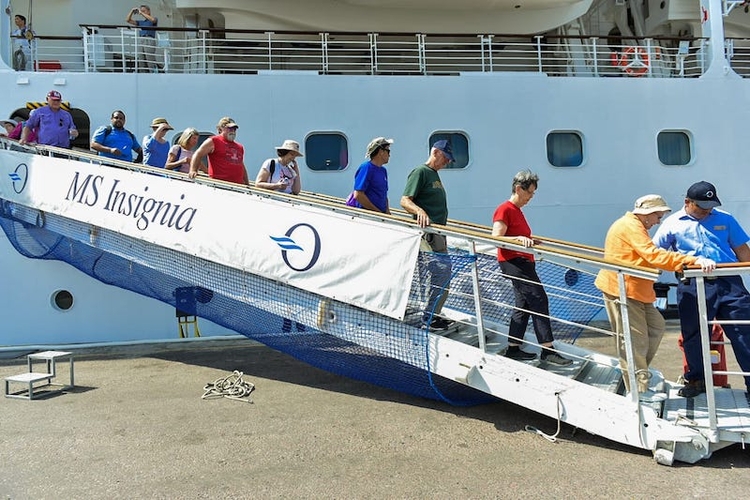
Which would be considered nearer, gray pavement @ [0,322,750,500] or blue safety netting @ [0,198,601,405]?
gray pavement @ [0,322,750,500]

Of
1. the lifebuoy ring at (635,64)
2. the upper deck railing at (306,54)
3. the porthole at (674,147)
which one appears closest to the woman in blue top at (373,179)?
the upper deck railing at (306,54)

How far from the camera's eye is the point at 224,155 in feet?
19.0

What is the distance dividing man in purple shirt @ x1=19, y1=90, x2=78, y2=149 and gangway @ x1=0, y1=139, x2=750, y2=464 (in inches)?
12.6

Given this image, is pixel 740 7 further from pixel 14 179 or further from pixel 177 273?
pixel 14 179

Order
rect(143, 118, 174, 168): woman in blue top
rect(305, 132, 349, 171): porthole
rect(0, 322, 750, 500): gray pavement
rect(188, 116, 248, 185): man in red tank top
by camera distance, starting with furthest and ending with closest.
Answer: rect(305, 132, 349, 171): porthole → rect(143, 118, 174, 168): woman in blue top → rect(188, 116, 248, 185): man in red tank top → rect(0, 322, 750, 500): gray pavement

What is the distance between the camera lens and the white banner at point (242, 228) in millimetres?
4477

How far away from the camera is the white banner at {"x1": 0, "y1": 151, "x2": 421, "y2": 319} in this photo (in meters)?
4.48

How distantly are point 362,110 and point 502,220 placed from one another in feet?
13.6

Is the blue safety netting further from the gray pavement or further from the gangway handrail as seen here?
the gangway handrail

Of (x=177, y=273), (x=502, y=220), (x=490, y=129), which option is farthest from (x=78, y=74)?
(x=502, y=220)

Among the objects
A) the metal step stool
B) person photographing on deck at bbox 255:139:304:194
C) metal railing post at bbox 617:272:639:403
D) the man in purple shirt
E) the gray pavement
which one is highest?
the man in purple shirt

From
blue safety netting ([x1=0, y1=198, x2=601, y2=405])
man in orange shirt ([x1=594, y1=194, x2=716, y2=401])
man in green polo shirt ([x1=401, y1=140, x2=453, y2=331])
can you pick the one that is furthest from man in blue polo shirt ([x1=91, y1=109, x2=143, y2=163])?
man in orange shirt ([x1=594, y1=194, x2=716, y2=401])

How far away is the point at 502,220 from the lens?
4.42m

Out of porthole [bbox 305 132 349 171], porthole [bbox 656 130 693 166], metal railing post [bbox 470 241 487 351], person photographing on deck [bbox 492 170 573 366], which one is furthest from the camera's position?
porthole [bbox 656 130 693 166]
